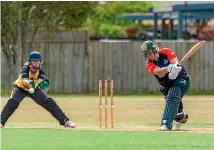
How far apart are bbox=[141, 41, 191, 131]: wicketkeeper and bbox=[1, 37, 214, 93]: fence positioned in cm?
1759

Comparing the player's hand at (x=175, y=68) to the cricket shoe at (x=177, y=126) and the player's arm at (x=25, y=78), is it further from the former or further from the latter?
the player's arm at (x=25, y=78)

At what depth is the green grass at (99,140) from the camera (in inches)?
531

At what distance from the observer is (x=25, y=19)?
3378 centimetres

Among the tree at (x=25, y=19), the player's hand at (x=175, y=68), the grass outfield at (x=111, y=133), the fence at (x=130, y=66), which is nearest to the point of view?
the grass outfield at (x=111, y=133)

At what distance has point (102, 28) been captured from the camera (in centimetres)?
5641

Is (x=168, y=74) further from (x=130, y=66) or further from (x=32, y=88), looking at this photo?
(x=130, y=66)

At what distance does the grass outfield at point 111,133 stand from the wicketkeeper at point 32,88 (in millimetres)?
352

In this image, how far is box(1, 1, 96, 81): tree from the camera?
33375 mm

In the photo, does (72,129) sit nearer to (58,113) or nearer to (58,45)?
(58,113)

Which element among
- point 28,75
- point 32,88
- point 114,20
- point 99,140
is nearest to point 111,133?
point 99,140

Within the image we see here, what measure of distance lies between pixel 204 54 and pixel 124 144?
21.1 metres

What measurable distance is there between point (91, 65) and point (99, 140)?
20999mm

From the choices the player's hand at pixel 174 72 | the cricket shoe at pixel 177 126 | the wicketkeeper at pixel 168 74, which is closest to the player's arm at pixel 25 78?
the wicketkeeper at pixel 168 74

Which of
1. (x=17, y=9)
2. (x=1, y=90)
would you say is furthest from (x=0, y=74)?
(x=17, y=9)
